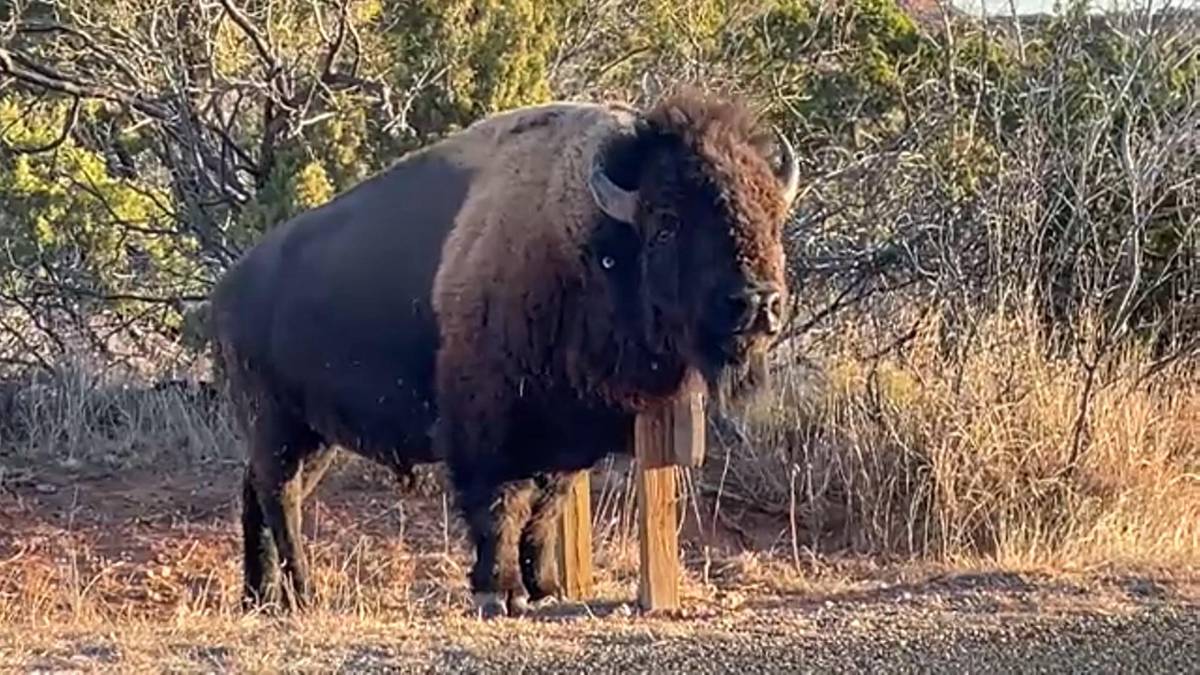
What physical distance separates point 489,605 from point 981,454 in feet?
12.4

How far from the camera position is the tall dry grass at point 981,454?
36.2ft

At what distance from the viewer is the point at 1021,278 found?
12234mm

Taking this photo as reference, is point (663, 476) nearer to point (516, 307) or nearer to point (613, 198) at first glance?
point (516, 307)

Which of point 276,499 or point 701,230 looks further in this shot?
point 276,499

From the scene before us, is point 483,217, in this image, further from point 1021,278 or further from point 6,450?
point 6,450

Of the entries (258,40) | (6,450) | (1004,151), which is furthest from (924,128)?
(6,450)

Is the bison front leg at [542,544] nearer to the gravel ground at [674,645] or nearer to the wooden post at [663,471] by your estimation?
the wooden post at [663,471]

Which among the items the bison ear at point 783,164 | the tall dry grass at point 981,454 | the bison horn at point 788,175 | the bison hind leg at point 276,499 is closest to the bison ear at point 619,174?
the bison ear at point 783,164

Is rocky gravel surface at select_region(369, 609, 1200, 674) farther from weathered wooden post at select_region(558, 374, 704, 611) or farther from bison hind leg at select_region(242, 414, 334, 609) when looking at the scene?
bison hind leg at select_region(242, 414, 334, 609)

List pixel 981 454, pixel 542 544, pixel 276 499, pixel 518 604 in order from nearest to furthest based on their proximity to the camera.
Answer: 1. pixel 518 604
2. pixel 542 544
3. pixel 276 499
4. pixel 981 454

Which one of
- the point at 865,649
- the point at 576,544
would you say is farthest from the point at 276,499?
the point at 865,649

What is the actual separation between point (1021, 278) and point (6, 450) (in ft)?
22.9

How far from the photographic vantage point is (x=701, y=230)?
319 inches

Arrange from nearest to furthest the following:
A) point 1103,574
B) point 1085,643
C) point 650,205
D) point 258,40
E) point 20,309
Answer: point 1085,643 → point 650,205 → point 1103,574 → point 258,40 → point 20,309
